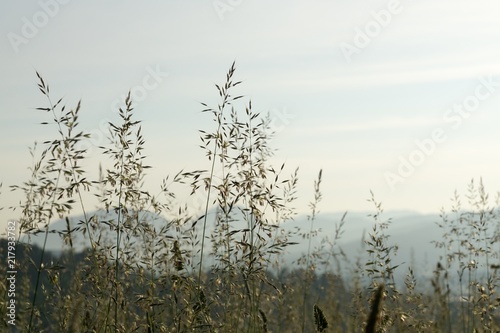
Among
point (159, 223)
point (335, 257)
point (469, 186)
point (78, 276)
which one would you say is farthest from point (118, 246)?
point (469, 186)

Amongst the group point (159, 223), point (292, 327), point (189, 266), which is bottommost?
point (292, 327)

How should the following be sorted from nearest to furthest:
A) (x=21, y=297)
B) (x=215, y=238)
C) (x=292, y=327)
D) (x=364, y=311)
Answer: (x=364, y=311) < (x=215, y=238) < (x=21, y=297) < (x=292, y=327)

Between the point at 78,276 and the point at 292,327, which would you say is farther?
the point at 292,327

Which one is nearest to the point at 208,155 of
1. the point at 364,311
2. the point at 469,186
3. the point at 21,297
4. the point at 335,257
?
the point at 364,311

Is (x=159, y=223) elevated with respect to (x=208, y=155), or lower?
lower

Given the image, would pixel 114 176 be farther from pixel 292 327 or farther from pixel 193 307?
pixel 292 327

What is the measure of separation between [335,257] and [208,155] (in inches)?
101

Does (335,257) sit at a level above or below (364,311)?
above

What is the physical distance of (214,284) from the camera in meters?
4.81

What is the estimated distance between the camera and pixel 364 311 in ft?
15.6

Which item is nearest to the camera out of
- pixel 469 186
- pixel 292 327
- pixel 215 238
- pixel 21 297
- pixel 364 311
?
pixel 364 311

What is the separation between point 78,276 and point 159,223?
818mm

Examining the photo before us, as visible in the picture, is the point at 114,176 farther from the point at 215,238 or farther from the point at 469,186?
the point at 469,186

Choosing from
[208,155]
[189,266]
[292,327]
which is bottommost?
[292,327]
